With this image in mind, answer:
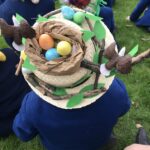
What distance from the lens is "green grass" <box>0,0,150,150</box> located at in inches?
102

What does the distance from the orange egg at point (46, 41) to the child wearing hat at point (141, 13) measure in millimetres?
2577

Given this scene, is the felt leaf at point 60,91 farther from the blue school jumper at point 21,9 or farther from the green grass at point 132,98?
the blue school jumper at point 21,9

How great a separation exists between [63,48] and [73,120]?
511mm

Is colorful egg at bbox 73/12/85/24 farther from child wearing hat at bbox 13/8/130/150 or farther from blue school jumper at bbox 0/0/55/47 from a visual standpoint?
blue school jumper at bbox 0/0/55/47

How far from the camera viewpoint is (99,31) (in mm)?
1568

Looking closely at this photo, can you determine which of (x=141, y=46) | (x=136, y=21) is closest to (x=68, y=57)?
(x=141, y=46)

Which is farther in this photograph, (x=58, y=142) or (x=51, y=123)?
(x=58, y=142)

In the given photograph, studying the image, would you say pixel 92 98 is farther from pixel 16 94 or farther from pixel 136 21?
pixel 136 21

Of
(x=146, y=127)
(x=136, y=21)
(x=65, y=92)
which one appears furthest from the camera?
(x=136, y=21)

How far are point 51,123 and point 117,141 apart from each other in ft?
2.71

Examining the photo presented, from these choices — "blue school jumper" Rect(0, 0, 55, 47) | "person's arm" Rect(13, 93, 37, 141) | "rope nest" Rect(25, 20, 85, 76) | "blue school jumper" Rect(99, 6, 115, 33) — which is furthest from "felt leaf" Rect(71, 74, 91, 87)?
"blue school jumper" Rect(99, 6, 115, 33)

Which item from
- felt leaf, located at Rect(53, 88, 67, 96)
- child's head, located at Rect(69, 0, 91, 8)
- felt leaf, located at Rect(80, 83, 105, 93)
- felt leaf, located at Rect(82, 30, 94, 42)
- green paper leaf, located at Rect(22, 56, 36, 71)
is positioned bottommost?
child's head, located at Rect(69, 0, 91, 8)

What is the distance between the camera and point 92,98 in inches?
66.8

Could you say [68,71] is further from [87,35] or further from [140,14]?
[140,14]
